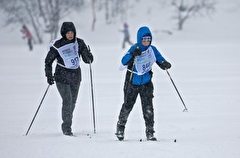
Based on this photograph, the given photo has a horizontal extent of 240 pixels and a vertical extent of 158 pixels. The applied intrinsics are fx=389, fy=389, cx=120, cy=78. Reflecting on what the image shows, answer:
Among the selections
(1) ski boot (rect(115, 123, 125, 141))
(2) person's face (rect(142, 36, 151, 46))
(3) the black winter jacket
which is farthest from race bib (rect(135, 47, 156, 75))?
(3) the black winter jacket

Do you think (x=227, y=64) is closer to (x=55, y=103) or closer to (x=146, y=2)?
(x=55, y=103)

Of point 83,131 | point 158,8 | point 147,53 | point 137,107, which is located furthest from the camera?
point 158,8

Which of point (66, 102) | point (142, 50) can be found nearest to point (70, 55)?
point (66, 102)

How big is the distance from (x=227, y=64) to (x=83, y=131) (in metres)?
10.2

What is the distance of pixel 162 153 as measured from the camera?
4762 millimetres

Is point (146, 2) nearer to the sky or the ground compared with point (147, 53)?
nearer to the sky

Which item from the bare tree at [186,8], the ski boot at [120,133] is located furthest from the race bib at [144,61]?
the bare tree at [186,8]

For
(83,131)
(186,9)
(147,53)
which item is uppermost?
(186,9)

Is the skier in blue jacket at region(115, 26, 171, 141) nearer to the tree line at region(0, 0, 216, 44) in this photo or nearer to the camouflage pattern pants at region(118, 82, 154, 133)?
the camouflage pattern pants at region(118, 82, 154, 133)

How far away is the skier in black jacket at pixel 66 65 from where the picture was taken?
19.3ft

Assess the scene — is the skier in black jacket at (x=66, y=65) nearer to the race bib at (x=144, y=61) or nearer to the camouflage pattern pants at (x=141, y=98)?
the camouflage pattern pants at (x=141, y=98)

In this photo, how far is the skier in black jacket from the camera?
Answer: 19.3 feet

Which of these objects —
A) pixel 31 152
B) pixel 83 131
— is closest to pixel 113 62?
pixel 83 131

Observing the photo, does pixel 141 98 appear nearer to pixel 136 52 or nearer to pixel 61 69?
pixel 136 52
